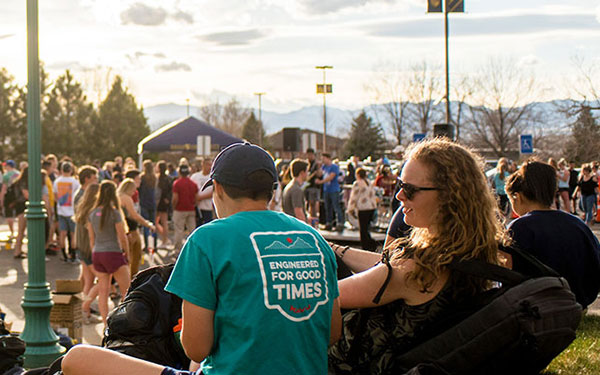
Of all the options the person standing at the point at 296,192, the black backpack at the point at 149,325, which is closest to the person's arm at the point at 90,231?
the person standing at the point at 296,192

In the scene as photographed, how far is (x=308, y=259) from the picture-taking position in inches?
108

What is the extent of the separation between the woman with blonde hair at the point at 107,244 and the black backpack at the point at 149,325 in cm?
492

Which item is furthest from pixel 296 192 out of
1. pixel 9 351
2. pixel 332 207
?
pixel 9 351

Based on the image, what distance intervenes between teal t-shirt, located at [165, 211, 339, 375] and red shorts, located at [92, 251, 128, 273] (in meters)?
5.87

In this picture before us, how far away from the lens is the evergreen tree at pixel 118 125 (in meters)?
64.7

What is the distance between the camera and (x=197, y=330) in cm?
265

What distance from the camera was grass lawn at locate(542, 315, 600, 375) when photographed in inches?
219

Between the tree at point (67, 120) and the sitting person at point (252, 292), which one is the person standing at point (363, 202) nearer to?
the sitting person at point (252, 292)

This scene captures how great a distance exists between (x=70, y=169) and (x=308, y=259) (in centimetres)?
1137

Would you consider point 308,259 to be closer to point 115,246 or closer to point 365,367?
point 365,367

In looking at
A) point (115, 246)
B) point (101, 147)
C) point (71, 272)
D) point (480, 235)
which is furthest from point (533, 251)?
point (101, 147)

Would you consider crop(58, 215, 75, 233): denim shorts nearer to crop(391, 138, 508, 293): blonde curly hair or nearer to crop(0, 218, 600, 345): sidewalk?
crop(0, 218, 600, 345): sidewalk

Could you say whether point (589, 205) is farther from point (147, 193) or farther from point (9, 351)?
point (9, 351)

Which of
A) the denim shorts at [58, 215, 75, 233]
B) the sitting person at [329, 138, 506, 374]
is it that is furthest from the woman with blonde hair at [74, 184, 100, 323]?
the sitting person at [329, 138, 506, 374]
